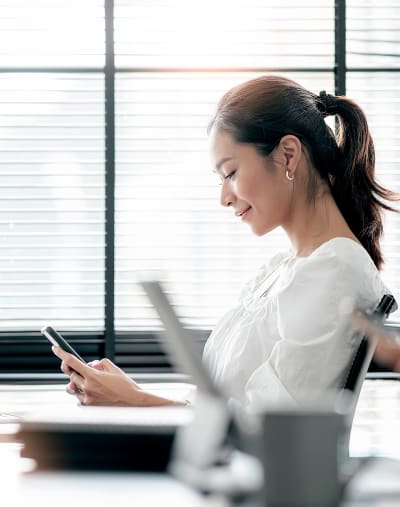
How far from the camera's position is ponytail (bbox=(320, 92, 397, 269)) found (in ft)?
6.13

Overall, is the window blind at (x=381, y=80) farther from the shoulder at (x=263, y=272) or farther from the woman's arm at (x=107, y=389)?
the woman's arm at (x=107, y=389)

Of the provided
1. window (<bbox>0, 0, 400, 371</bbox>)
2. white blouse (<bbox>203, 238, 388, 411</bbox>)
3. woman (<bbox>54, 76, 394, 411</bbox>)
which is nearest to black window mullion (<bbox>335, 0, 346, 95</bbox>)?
window (<bbox>0, 0, 400, 371</bbox>)

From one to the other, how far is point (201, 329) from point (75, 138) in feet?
2.90

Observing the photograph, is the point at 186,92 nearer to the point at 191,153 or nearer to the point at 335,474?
the point at 191,153

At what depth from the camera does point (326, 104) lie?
6.46 ft

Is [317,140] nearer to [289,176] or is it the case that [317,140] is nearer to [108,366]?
[289,176]

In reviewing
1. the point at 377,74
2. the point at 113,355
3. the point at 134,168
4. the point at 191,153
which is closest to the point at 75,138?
the point at 134,168

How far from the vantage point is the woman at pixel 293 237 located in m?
1.68

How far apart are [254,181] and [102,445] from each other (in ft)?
3.02

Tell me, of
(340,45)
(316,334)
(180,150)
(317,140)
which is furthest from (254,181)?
(340,45)

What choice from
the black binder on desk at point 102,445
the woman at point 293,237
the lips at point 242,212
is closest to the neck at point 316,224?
the woman at point 293,237

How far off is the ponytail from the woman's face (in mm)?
128

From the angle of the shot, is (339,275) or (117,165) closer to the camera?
(339,275)

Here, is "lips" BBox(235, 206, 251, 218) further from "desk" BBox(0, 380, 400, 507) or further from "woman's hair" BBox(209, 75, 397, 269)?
"desk" BBox(0, 380, 400, 507)
